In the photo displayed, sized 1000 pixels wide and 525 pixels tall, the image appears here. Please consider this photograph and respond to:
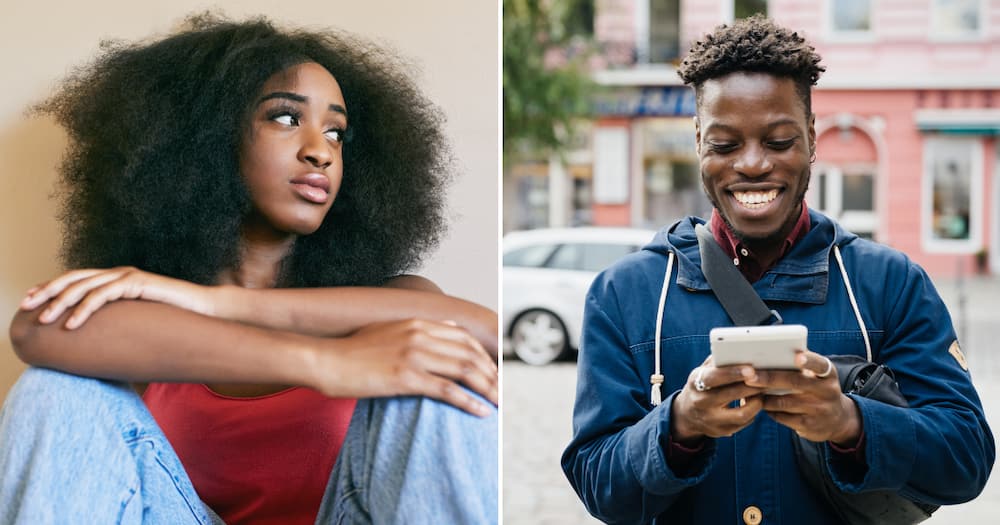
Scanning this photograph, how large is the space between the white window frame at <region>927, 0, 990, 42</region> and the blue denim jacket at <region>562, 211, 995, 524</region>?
30.4 ft

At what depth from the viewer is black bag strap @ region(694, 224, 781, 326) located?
1625 millimetres

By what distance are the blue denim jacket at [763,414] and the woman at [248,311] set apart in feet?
0.82

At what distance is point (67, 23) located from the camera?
1979 millimetres

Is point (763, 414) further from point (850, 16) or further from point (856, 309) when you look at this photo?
point (850, 16)

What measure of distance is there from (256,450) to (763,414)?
2.79 ft

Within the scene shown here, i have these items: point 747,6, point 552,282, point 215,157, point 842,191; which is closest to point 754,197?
point 215,157

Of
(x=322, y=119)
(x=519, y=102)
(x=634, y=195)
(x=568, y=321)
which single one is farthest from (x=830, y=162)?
(x=322, y=119)

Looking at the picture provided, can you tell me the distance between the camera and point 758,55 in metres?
1.62

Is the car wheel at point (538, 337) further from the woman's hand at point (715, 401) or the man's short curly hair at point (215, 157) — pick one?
the woman's hand at point (715, 401)

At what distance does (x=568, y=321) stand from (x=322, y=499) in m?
3.85

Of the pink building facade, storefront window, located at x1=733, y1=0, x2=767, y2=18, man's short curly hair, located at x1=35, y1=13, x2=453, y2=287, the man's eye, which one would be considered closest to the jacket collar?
man's short curly hair, located at x1=35, y1=13, x2=453, y2=287

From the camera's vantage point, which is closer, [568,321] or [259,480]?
[259,480]

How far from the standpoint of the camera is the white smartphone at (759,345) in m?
1.36

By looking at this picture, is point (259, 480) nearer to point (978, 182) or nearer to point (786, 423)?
point (786, 423)
